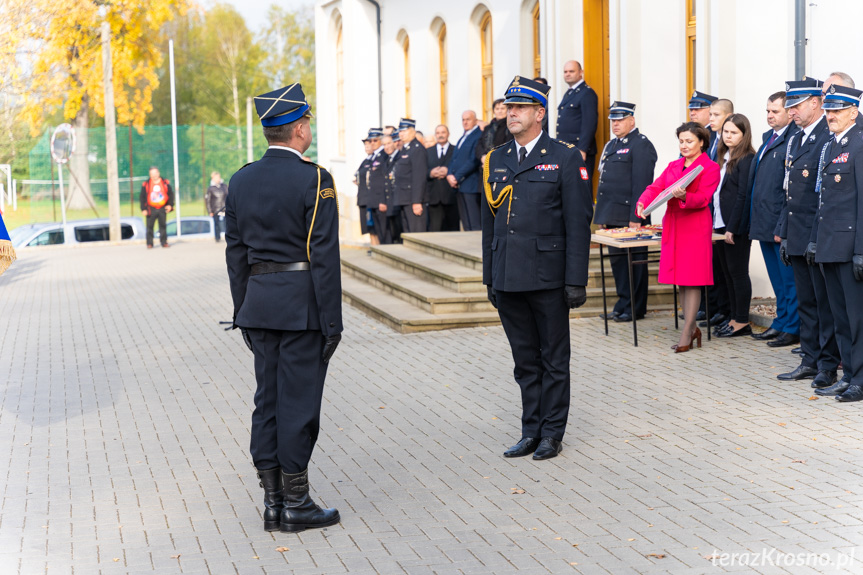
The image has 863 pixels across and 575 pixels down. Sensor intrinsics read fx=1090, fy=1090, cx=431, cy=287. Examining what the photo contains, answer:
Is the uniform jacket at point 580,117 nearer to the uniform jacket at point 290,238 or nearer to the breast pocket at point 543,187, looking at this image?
the breast pocket at point 543,187

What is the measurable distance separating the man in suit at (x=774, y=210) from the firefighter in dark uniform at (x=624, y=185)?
150 cm

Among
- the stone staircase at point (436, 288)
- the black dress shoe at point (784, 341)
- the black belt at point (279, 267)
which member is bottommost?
the black dress shoe at point (784, 341)

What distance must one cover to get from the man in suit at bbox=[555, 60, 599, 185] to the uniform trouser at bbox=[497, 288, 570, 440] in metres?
7.26

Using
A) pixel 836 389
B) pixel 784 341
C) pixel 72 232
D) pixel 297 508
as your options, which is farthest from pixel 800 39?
pixel 72 232

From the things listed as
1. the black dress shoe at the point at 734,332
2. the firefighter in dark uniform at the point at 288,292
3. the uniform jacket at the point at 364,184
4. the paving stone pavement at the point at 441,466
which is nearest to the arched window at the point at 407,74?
the uniform jacket at the point at 364,184

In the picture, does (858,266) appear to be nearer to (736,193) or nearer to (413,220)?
(736,193)

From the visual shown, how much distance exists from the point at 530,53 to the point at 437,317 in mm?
7894

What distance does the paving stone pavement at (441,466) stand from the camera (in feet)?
16.3

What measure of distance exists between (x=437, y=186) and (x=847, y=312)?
33.3 ft

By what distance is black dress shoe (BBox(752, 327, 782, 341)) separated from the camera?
32.6ft

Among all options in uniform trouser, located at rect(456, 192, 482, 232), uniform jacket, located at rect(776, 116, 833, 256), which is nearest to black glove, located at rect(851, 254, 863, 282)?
uniform jacket, located at rect(776, 116, 833, 256)

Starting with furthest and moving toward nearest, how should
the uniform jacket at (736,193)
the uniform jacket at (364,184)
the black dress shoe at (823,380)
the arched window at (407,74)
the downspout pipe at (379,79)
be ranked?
the downspout pipe at (379,79) < the arched window at (407,74) < the uniform jacket at (364,184) < the uniform jacket at (736,193) < the black dress shoe at (823,380)

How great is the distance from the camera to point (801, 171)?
8.25 meters

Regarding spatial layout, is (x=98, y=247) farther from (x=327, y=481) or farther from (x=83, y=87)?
(x=327, y=481)
